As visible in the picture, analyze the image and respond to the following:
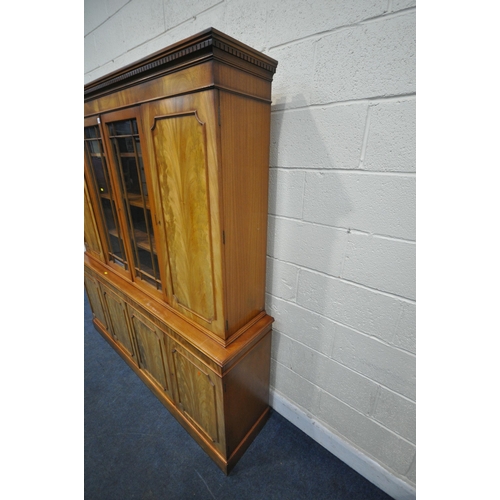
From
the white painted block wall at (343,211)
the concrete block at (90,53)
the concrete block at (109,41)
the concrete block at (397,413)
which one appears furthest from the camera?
the concrete block at (90,53)

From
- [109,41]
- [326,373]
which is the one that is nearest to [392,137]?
[326,373]

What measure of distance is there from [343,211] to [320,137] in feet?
1.02

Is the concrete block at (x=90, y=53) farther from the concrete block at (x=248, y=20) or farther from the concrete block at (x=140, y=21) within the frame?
the concrete block at (x=248, y=20)

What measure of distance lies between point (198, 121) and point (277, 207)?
0.53m

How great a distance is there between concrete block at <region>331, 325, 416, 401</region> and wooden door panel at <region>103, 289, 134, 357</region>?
1378mm

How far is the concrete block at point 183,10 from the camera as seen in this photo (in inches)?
47.8

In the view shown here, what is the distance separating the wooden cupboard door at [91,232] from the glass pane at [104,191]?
12 cm

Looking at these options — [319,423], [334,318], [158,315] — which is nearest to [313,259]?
[334,318]

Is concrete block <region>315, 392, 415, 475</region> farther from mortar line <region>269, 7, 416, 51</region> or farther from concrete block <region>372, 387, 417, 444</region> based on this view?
mortar line <region>269, 7, 416, 51</region>

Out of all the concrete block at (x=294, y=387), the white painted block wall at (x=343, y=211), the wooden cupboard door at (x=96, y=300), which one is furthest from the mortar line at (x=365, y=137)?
the wooden cupboard door at (x=96, y=300)

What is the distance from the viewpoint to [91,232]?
6.35ft

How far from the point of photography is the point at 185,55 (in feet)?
2.62

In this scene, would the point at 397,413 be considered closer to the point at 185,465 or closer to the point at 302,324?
the point at 302,324

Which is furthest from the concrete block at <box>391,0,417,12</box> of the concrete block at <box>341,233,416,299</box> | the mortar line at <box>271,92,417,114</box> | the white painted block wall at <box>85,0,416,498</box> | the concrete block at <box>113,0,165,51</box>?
the concrete block at <box>113,0,165,51</box>
